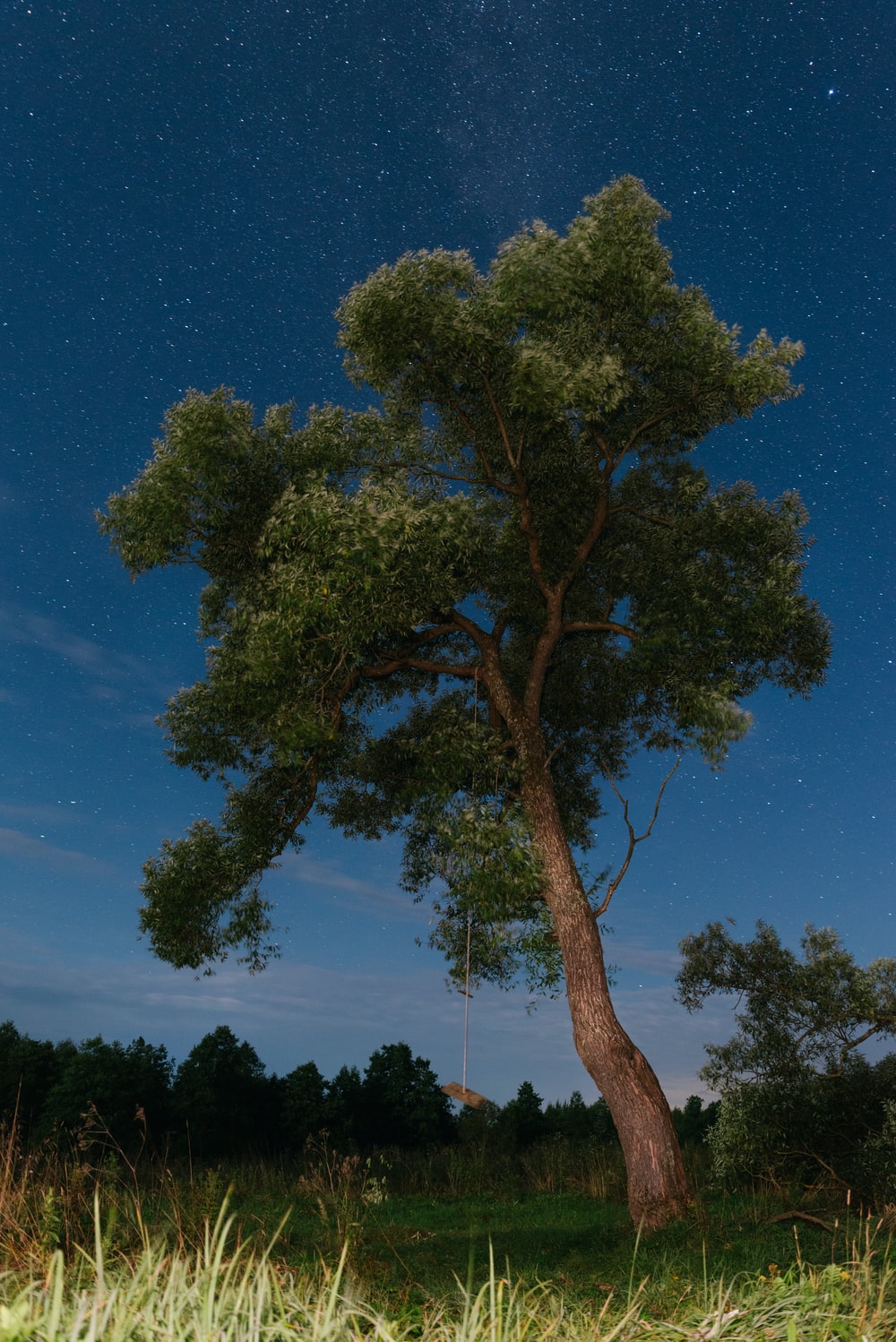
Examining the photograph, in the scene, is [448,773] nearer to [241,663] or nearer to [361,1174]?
[241,663]


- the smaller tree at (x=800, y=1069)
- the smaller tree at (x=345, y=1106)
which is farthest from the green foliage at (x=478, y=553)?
the smaller tree at (x=345, y=1106)

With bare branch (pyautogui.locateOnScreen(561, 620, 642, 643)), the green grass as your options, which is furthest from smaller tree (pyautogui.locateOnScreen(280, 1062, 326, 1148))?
the green grass

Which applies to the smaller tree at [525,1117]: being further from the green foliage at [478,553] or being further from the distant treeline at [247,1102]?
the green foliage at [478,553]

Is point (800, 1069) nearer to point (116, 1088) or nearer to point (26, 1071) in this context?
point (116, 1088)

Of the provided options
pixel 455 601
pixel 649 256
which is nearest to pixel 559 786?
pixel 455 601

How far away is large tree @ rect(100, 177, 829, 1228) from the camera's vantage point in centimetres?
1347

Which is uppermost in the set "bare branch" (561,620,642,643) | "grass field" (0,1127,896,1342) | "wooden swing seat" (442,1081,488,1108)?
"bare branch" (561,620,642,643)

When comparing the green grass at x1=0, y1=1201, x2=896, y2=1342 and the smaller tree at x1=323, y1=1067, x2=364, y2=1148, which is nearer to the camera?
the green grass at x1=0, y1=1201, x2=896, y2=1342

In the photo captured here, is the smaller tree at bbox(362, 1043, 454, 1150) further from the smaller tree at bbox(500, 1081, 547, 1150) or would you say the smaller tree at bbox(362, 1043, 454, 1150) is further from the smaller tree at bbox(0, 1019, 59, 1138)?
the smaller tree at bbox(0, 1019, 59, 1138)

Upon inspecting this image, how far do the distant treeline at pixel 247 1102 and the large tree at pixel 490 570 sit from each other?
10.8 meters

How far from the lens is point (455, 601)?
50.2 feet

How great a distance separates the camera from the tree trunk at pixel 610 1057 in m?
12.1

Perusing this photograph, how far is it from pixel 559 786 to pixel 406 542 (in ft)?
23.9

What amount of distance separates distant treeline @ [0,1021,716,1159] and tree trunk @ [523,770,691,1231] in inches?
497
